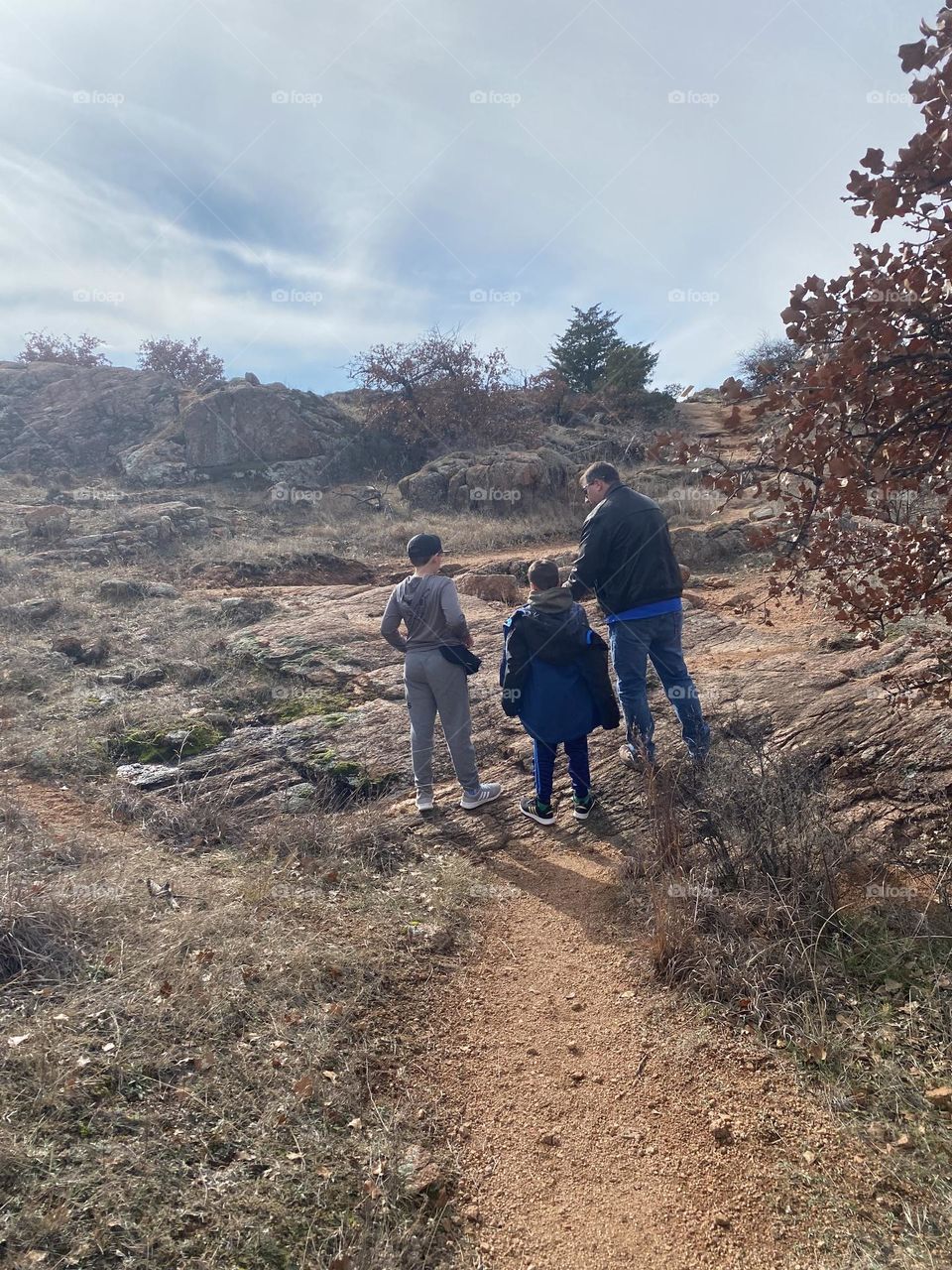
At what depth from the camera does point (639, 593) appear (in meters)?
4.41

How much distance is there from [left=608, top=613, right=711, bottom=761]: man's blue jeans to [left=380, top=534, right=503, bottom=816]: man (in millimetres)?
1041

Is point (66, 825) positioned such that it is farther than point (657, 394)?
No

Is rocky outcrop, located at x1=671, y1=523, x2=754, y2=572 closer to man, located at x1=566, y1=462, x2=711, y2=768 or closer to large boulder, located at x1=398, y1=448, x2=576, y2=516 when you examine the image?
large boulder, located at x1=398, y1=448, x2=576, y2=516

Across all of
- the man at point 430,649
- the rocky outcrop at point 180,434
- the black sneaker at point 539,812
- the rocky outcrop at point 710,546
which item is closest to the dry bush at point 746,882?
the black sneaker at point 539,812

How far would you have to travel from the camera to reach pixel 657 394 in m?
25.1

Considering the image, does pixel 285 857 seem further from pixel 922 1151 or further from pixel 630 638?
pixel 922 1151

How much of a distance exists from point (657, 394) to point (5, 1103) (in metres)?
26.4

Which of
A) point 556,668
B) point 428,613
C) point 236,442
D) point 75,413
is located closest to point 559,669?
point 556,668

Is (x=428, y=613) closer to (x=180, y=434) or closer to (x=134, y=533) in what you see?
(x=134, y=533)

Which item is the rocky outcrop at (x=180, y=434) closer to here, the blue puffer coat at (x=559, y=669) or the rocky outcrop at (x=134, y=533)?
the rocky outcrop at (x=134, y=533)

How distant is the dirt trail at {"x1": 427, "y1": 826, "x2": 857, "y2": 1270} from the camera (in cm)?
213

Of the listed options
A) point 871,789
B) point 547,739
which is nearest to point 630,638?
point 547,739

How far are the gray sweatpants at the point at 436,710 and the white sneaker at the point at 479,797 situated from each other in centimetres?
5

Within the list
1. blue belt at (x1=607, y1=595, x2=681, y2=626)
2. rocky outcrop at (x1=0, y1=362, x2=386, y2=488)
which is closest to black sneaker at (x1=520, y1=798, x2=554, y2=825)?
blue belt at (x1=607, y1=595, x2=681, y2=626)
